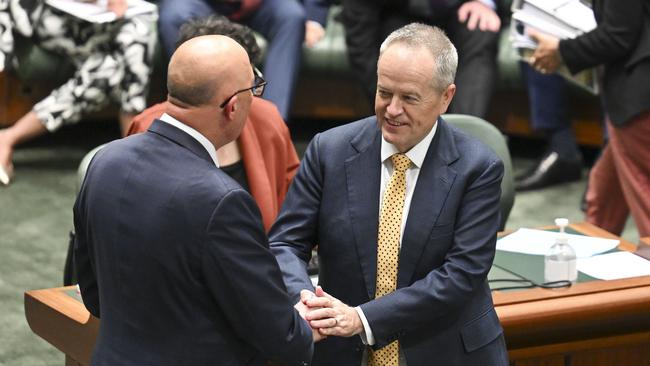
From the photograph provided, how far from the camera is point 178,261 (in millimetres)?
2191

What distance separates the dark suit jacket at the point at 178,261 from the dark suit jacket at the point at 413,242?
322 mm

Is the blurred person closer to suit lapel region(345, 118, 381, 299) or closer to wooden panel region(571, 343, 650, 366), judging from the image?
wooden panel region(571, 343, 650, 366)

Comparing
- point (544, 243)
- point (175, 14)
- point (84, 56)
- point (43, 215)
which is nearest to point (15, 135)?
point (43, 215)

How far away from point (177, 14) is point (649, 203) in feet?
7.34

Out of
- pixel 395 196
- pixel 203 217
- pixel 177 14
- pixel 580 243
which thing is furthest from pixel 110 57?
pixel 203 217

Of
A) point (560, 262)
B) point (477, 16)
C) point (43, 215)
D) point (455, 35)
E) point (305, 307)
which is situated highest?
point (305, 307)

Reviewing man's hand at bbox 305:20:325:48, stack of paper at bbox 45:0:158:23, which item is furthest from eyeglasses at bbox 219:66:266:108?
man's hand at bbox 305:20:325:48

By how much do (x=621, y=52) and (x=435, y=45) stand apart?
5.44 ft

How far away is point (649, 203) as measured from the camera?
13.1 feet

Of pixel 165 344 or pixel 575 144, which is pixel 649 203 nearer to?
pixel 575 144

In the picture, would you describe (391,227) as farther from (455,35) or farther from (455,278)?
(455,35)

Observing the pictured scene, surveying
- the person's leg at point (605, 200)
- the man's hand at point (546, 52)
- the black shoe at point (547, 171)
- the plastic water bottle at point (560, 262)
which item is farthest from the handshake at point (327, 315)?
the black shoe at point (547, 171)

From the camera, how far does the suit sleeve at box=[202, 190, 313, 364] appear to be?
2172 mm

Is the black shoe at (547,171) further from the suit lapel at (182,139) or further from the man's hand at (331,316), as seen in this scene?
the suit lapel at (182,139)
